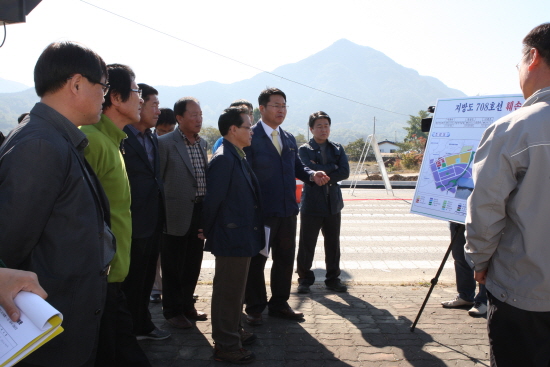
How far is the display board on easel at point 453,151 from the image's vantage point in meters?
3.44

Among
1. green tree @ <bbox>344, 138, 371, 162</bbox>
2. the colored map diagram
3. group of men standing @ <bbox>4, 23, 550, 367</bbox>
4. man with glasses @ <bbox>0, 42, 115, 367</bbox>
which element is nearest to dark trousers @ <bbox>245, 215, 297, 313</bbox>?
group of men standing @ <bbox>4, 23, 550, 367</bbox>

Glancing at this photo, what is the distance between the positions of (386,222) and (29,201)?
29.7ft

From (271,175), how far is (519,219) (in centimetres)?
236

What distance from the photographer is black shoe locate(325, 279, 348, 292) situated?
4859 mm

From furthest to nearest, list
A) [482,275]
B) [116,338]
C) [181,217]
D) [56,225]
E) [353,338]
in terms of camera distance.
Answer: [181,217], [353,338], [116,338], [482,275], [56,225]

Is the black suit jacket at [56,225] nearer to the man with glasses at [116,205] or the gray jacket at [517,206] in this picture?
the man with glasses at [116,205]

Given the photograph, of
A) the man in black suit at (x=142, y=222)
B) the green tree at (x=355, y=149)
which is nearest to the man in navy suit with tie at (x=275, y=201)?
the man in black suit at (x=142, y=222)

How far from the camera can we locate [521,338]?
203 cm

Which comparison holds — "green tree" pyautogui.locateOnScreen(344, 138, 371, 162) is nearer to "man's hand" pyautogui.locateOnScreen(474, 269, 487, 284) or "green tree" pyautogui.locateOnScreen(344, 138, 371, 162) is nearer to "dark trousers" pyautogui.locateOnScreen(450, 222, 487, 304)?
"dark trousers" pyautogui.locateOnScreen(450, 222, 487, 304)

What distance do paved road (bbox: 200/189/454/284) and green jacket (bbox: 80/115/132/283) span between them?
3063mm

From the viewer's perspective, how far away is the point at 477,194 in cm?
214

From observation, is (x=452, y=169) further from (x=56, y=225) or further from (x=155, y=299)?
→ (x=155, y=299)

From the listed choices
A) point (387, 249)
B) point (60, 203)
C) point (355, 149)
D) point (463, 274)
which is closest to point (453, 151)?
point (463, 274)

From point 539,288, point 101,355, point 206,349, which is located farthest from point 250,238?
point 539,288
